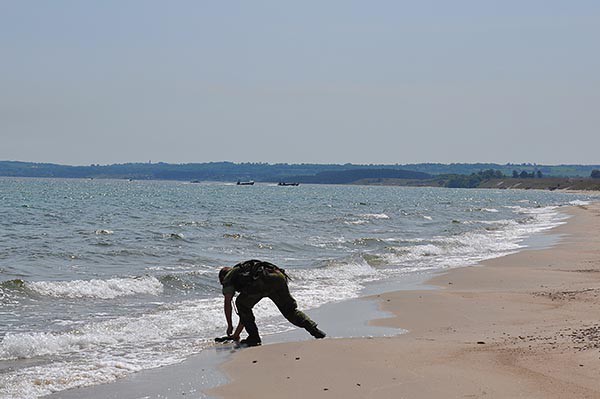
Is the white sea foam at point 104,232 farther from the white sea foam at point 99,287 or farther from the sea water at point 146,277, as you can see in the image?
the white sea foam at point 99,287

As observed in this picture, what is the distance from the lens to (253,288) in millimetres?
10797

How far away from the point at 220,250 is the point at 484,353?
735 inches

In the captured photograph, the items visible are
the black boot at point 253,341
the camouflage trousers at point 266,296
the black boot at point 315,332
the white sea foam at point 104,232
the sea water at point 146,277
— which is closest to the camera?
the sea water at point 146,277

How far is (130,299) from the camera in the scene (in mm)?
15461

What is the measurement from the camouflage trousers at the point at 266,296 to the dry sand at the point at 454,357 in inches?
23.9

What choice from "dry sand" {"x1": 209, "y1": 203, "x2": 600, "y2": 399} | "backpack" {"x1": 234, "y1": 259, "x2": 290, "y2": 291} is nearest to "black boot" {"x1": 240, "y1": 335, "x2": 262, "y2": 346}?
"dry sand" {"x1": 209, "y1": 203, "x2": 600, "y2": 399}

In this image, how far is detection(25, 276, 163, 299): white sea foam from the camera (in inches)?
613

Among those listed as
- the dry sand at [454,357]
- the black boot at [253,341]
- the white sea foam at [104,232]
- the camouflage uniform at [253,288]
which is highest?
the camouflage uniform at [253,288]

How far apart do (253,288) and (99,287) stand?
21.3 ft

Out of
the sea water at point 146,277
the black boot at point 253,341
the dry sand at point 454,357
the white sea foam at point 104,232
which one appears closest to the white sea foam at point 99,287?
the sea water at point 146,277

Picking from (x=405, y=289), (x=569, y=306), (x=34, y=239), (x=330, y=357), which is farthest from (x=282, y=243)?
(x=330, y=357)

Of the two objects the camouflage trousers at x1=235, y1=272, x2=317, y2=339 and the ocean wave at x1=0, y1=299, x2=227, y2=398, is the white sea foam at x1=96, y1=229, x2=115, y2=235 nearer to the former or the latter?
the ocean wave at x1=0, y1=299, x2=227, y2=398

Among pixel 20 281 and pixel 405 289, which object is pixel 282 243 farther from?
pixel 20 281

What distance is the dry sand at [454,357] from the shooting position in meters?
7.43
